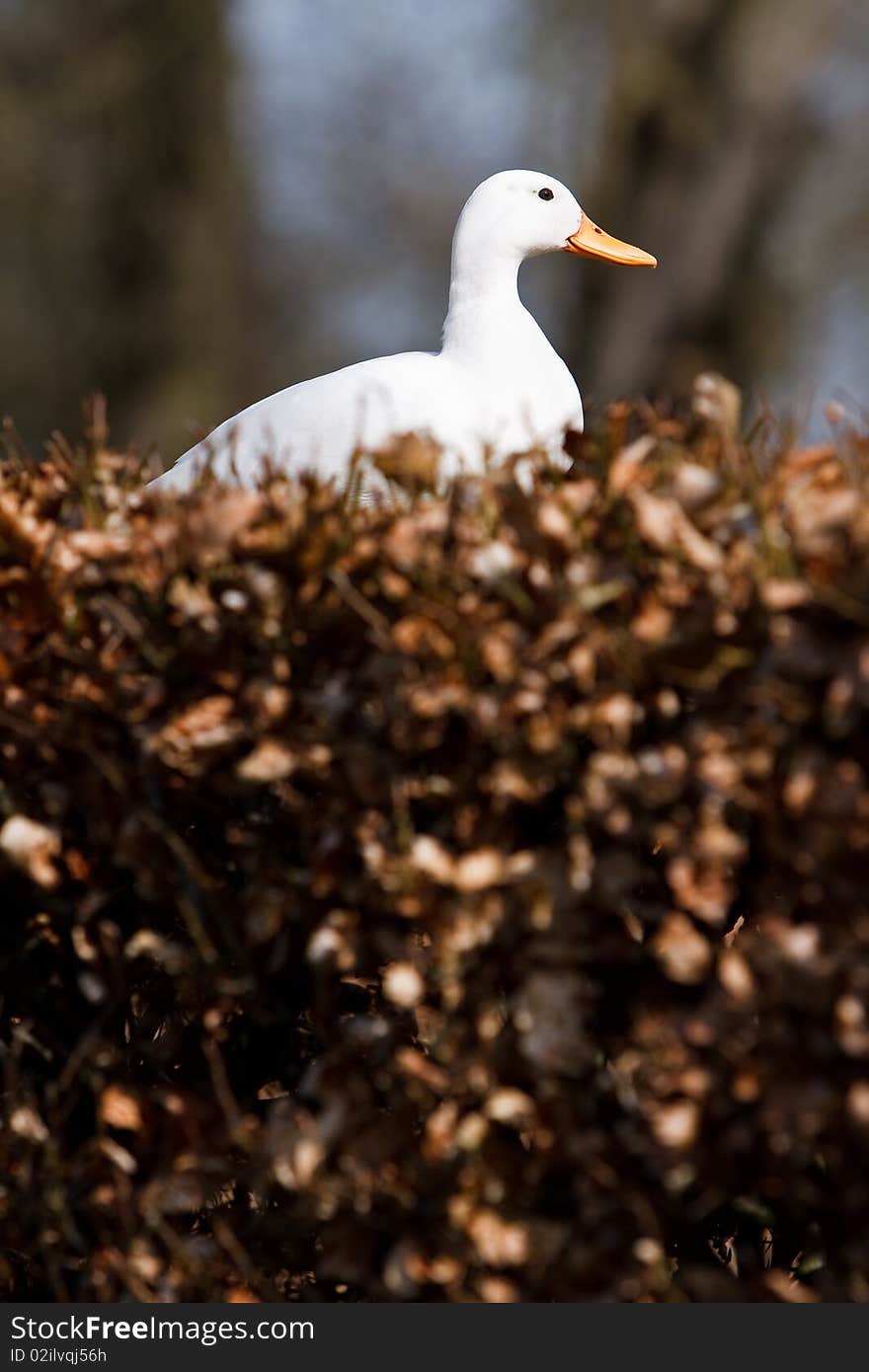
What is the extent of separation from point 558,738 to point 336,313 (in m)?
17.8

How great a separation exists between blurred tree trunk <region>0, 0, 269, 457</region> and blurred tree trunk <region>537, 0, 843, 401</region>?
2.77 metres

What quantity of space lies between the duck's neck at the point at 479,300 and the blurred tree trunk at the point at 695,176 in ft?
21.6

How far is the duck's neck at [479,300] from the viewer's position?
4.09 m

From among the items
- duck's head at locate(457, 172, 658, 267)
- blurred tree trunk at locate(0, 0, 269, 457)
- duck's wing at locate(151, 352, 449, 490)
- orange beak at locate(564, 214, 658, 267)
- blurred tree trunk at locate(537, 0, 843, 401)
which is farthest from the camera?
blurred tree trunk at locate(0, 0, 269, 457)

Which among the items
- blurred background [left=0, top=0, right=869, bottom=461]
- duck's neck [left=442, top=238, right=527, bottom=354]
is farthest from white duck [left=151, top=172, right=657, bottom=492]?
blurred background [left=0, top=0, right=869, bottom=461]

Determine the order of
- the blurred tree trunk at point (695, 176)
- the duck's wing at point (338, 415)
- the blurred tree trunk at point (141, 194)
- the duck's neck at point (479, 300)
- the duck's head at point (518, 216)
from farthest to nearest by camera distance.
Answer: the blurred tree trunk at point (141, 194) → the blurred tree trunk at point (695, 176) → the duck's head at point (518, 216) → the duck's neck at point (479, 300) → the duck's wing at point (338, 415)

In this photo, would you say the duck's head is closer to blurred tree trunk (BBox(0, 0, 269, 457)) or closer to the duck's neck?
the duck's neck

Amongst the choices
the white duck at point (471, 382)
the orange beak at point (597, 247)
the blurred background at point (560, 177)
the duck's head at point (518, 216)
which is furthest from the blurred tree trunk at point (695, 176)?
the white duck at point (471, 382)

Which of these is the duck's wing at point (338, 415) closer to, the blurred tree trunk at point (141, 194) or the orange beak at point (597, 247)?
the orange beak at point (597, 247)

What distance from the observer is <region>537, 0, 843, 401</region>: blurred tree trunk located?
10.6 meters

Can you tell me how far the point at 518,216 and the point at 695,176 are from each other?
7.00 meters

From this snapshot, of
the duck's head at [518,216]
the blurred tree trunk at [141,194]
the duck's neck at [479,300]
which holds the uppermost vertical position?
the duck's head at [518,216]

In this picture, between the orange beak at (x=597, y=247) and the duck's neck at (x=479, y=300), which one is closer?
the duck's neck at (x=479, y=300)

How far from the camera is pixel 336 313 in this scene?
63.4 feet
